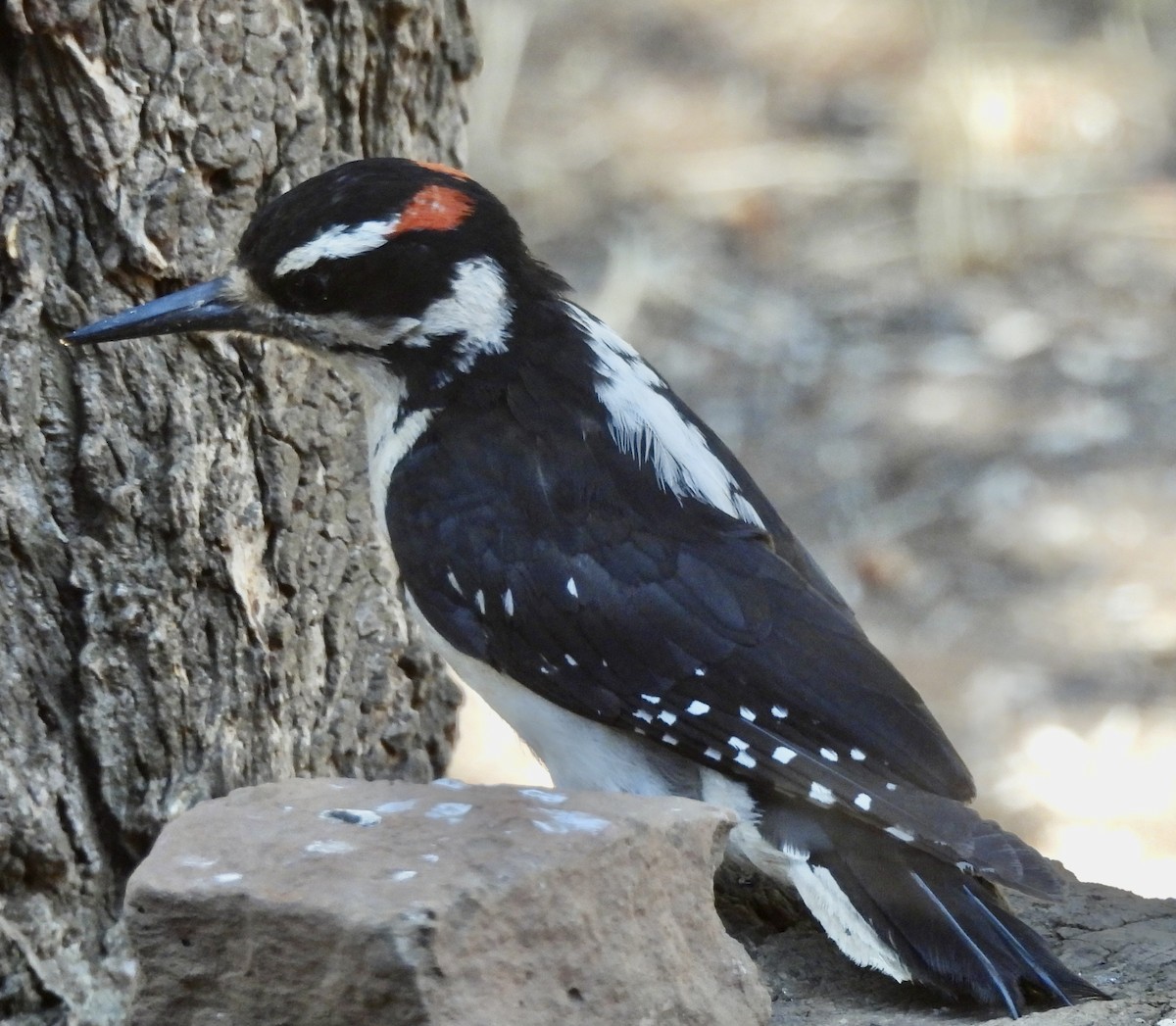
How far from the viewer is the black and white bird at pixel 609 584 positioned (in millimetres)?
2527

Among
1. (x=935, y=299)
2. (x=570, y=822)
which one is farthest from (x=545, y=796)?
(x=935, y=299)

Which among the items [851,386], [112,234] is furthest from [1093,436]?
[112,234]

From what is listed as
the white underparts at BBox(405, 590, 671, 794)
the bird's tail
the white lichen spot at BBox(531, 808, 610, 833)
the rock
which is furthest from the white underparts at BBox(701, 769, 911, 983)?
the white lichen spot at BBox(531, 808, 610, 833)

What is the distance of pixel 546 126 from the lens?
712 centimetres

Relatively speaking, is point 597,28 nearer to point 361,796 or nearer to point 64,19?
point 64,19

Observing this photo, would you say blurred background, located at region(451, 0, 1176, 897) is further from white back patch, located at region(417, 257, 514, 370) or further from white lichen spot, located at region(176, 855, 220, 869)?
white lichen spot, located at region(176, 855, 220, 869)

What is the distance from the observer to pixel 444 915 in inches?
72.2

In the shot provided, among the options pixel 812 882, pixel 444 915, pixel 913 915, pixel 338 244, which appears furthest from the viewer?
pixel 338 244

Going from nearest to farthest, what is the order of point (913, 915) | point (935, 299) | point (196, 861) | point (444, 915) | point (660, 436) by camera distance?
point (444, 915), point (196, 861), point (913, 915), point (660, 436), point (935, 299)

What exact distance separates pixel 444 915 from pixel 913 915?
36.4 inches

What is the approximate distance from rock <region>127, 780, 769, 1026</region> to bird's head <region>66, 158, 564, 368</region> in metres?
0.91

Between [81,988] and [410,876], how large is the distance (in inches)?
39.8

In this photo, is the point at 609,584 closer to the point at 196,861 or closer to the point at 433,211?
the point at 433,211

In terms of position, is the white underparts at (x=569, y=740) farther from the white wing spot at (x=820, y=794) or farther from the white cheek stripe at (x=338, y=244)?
the white cheek stripe at (x=338, y=244)
